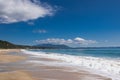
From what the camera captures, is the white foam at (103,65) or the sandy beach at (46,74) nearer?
the sandy beach at (46,74)

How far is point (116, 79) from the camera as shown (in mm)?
12172

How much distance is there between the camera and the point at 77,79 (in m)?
12.5

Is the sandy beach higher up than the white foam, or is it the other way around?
the white foam

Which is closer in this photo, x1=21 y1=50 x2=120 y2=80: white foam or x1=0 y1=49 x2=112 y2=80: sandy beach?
x1=0 y1=49 x2=112 y2=80: sandy beach

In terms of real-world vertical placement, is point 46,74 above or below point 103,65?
below

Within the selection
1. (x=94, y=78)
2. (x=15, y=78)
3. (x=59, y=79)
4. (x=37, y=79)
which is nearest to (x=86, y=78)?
(x=94, y=78)

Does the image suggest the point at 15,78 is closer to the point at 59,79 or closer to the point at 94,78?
the point at 59,79

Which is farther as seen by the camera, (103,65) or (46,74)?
(103,65)

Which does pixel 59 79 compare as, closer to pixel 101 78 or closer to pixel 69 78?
pixel 69 78

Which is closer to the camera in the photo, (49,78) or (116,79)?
(116,79)

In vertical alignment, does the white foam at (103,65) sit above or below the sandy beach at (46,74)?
above

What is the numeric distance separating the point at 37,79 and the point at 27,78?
2.23 feet

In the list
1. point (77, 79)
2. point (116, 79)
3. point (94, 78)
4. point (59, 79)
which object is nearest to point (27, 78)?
point (59, 79)

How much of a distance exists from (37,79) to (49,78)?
0.74 meters
